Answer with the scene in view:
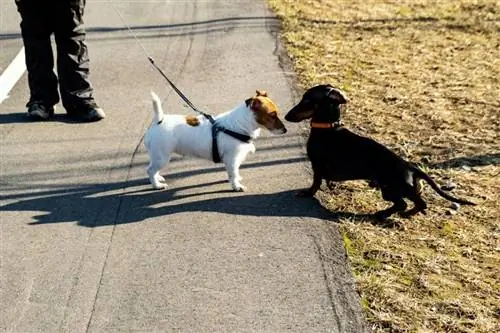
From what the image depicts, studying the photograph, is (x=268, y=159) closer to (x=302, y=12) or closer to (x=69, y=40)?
(x=69, y=40)

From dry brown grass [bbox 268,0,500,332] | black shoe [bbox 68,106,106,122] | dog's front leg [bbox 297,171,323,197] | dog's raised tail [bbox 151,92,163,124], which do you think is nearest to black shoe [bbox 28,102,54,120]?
black shoe [bbox 68,106,106,122]

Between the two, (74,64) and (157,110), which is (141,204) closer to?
(157,110)

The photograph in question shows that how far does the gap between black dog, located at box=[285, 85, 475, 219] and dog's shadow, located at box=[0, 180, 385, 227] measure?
220mm

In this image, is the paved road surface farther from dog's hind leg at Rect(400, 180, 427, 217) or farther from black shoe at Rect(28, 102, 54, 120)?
dog's hind leg at Rect(400, 180, 427, 217)

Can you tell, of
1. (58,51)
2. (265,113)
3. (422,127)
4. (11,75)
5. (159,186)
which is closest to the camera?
(265,113)

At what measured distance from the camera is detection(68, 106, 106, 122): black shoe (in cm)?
700

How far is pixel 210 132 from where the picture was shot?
5.37 meters

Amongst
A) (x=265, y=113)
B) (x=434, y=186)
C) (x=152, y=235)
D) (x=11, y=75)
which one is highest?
(x=265, y=113)

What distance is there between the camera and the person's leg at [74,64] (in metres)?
6.82

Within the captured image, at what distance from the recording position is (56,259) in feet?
15.1

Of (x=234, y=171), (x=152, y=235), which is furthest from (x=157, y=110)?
(x=152, y=235)

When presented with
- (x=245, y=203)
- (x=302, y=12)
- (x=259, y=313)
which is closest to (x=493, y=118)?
(x=245, y=203)

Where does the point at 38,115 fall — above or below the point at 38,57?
below

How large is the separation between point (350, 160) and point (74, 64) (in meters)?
3.10
